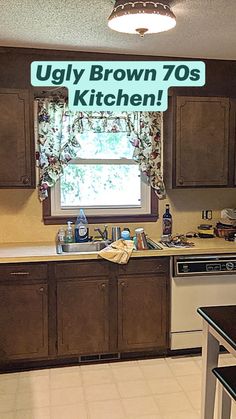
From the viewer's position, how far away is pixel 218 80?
3.77 m

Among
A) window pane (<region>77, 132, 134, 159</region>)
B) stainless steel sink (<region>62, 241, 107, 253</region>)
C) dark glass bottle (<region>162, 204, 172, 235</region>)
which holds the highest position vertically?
window pane (<region>77, 132, 134, 159</region>)

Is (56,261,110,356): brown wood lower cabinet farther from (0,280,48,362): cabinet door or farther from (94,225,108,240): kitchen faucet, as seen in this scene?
(94,225,108,240): kitchen faucet

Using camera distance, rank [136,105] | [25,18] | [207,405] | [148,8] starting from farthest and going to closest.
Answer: [136,105]
[25,18]
[207,405]
[148,8]

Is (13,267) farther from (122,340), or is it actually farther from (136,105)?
(136,105)

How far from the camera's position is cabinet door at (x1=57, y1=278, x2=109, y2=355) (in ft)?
10.8

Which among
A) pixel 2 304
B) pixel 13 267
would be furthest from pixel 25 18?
pixel 2 304

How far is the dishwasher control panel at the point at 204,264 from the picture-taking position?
133 inches

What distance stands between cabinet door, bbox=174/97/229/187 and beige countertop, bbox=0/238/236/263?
530 mm

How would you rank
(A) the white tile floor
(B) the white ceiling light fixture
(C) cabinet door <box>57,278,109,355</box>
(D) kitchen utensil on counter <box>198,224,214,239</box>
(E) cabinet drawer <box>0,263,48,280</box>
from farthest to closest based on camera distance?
(D) kitchen utensil on counter <box>198,224,214,239</box> → (C) cabinet door <box>57,278,109,355</box> → (E) cabinet drawer <box>0,263,48,280</box> → (A) the white tile floor → (B) the white ceiling light fixture

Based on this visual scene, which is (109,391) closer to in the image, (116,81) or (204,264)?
(204,264)

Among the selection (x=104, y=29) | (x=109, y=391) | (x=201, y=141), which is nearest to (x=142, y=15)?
(x=104, y=29)

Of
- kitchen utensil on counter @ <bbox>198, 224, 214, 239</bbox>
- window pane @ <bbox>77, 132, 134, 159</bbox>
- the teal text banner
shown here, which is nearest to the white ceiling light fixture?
the teal text banner

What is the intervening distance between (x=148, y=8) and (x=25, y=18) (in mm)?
814

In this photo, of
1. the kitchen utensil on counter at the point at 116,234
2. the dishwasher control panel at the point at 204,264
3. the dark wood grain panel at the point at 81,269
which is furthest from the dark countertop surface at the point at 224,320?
the kitchen utensil on counter at the point at 116,234
